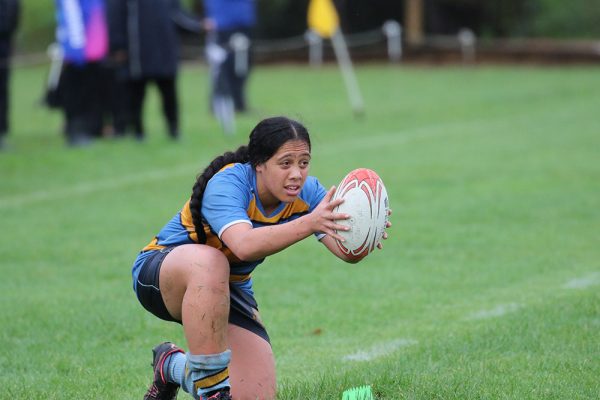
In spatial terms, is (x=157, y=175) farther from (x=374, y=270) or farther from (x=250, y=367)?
(x=250, y=367)

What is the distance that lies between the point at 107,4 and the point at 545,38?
22.4m

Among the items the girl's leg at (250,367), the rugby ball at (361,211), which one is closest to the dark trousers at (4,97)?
the girl's leg at (250,367)

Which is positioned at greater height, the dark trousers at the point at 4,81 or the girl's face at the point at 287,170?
the girl's face at the point at 287,170

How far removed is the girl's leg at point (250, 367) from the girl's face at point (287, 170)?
0.70 metres

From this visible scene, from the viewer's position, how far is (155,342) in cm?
604

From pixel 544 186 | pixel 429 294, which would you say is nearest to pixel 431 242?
pixel 429 294

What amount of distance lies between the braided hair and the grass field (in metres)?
0.92

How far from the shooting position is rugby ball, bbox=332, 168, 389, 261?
4.19 meters

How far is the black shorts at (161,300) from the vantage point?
4461 mm

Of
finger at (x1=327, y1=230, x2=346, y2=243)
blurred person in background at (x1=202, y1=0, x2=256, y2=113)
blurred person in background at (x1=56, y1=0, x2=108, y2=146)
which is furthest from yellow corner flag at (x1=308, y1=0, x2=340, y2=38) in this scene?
finger at (x1=327, y1=230, x2=346, y2=243)

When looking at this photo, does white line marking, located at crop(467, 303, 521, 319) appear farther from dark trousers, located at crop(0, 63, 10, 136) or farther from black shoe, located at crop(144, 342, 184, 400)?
dark trousers, located at crop(0, 63, 10, 136)

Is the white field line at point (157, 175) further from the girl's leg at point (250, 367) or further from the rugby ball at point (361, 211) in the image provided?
the rugby ball at point (361, 211)

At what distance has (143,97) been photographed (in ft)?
49.5

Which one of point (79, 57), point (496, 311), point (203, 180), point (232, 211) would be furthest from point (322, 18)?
point (232, 211)
